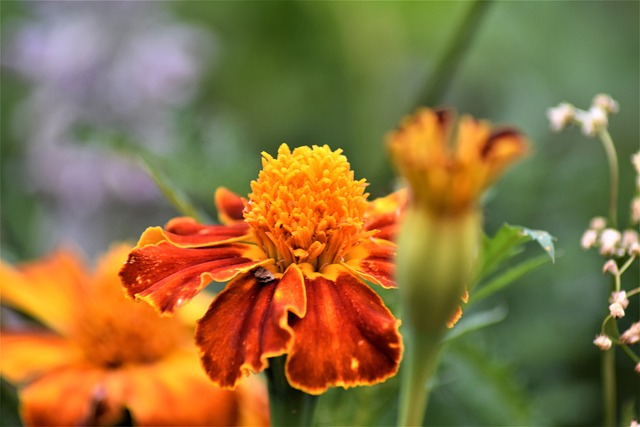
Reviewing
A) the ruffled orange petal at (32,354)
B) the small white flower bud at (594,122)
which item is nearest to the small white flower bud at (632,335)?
the small white flower bud at (594,122)

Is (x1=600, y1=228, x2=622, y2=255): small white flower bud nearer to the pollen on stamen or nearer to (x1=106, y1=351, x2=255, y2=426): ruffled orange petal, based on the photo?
the pollen on stamen

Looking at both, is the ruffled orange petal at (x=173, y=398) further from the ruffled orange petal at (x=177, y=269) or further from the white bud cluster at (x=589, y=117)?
the white bud cluster at (x=589, y=117)

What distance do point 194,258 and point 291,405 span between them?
0.08m

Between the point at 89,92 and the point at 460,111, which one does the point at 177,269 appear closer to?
the point at 89,92

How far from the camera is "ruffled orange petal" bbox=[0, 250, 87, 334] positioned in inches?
26.1

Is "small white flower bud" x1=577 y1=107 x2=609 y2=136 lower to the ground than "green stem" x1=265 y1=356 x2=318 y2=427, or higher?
higher

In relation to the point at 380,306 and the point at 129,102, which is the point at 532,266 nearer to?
the point at 380,306

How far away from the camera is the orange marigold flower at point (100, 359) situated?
1.82 feet

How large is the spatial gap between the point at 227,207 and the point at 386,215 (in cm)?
9

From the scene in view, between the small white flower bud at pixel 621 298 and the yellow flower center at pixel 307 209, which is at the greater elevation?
the yellow flower center at pixel 307 209

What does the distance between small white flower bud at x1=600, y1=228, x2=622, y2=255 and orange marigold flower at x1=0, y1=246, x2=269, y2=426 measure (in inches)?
9.5

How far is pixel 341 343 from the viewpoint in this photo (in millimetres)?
378

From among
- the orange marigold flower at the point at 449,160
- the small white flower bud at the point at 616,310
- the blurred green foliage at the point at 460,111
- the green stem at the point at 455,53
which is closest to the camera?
the orange marigold flower at the point at 449,160

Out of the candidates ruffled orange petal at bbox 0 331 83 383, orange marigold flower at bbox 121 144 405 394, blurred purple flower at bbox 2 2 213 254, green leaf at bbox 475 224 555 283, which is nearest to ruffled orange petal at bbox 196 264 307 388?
orange marigold flower at bbox 121 144 405 394
